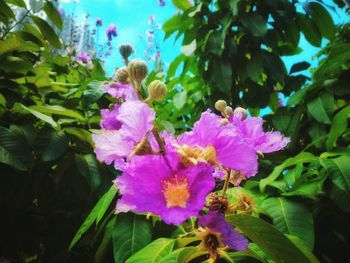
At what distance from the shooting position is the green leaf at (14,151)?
1.10 metres

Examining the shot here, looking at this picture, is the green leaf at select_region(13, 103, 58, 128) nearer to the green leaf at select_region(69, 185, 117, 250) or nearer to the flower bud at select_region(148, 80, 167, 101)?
the green leaf at select_region(69, 185, 117, 250)

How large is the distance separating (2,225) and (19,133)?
36 cm

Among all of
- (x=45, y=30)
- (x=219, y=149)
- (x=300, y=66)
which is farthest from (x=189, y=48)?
(x=219, y=149)

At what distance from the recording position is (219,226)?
0.53 metres

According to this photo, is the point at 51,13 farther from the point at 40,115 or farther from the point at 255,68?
the point at 255,68

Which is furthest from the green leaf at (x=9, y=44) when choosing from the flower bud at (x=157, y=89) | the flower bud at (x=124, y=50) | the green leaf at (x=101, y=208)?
the flower bud at (x=157, y=89)

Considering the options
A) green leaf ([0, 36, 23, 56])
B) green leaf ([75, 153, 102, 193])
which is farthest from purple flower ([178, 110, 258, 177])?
green leaf ([0, 36, 23, 56])

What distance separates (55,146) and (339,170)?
864mm

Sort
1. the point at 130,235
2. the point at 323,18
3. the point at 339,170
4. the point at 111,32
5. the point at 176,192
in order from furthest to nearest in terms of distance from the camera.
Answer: the point at 111,32 → the point at 323,18 → the point at 339,170 → the point at 130,235 → the point at 176,192

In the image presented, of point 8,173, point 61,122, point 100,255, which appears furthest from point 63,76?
point 100,255

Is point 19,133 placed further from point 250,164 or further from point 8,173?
point 250,164

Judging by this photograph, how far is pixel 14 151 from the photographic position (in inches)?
44.3

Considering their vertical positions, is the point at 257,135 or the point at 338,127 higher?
the point at 257,135

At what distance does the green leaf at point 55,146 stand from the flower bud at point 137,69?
716 millimetres
